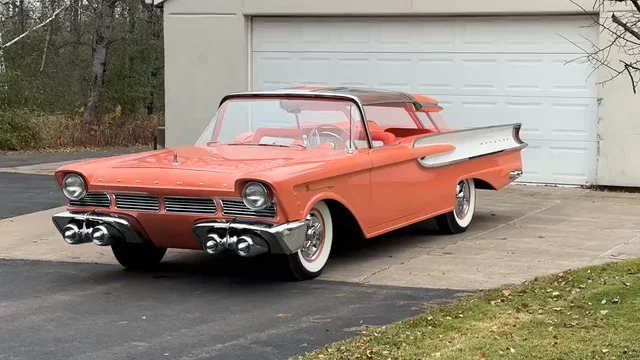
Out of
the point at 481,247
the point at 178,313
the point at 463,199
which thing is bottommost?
the point at 178,313

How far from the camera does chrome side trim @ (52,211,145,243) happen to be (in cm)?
758

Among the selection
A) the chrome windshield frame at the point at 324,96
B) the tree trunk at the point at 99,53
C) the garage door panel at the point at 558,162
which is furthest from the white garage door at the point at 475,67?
the tree trunk at the point at 99,53

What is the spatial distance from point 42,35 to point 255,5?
13457 mm

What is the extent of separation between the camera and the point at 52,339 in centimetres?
611

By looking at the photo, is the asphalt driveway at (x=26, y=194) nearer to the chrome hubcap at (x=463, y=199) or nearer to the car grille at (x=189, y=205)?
the car grille at (x=189, y=205)

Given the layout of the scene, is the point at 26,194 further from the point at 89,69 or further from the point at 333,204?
the point at 89,69

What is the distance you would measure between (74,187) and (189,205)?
3.52 ft

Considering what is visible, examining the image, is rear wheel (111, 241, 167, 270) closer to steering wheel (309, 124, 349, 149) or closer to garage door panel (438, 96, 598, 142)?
steering wheel (309, 124, 349, 149)

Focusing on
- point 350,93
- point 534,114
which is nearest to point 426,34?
point 534,114

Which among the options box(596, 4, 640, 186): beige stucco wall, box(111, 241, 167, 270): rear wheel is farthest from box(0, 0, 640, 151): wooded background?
box(111, 241, 167, 270): rear wheel

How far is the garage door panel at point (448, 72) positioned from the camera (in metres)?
13.7

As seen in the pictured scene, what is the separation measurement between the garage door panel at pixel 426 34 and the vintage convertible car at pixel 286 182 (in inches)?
158

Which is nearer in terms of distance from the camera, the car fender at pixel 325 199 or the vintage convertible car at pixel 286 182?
the vintage convertible car at pixel 286 182

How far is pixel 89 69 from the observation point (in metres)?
27.2
